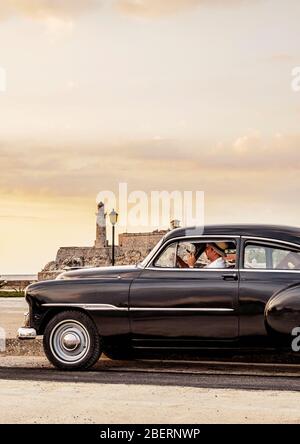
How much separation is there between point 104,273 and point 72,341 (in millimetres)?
889

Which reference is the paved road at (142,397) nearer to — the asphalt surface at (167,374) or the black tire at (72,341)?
the asphalt surface at (167,374)

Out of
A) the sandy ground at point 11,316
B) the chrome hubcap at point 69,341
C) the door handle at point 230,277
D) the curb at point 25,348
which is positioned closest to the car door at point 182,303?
the door handle at point 230,277

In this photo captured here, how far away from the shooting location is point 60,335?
1230 cm

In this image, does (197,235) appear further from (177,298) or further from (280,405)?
(280,405)

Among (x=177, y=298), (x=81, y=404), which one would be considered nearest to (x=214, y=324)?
(x=177, y=298)

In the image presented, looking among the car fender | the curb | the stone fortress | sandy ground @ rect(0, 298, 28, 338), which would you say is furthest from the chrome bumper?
the stone fortress

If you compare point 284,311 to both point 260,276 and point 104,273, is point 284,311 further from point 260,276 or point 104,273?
point 104,273

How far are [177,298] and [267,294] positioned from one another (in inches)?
41.3

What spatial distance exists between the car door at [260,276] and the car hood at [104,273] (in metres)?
1.31

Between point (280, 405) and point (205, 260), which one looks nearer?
point (280, 405)

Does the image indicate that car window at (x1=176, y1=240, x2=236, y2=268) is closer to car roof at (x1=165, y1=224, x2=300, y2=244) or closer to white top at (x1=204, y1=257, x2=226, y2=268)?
white top at (x1=204, y1=257, x2=226, y2=268)

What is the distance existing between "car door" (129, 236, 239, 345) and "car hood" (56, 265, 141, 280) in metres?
0.15
